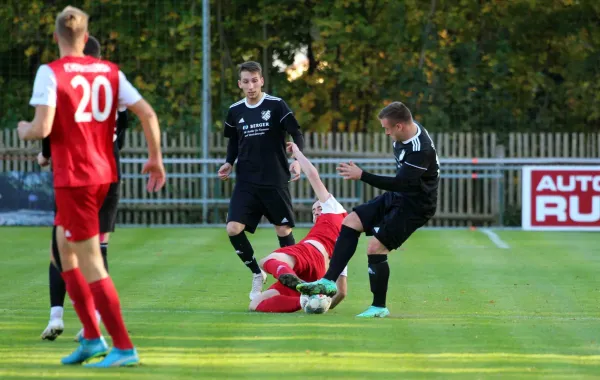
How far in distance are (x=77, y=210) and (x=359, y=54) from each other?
76.2 feet

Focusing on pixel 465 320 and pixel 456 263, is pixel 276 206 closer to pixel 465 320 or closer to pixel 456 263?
pixel 465 320

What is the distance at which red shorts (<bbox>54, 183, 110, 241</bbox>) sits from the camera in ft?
21.8

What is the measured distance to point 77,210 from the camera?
6.66 m

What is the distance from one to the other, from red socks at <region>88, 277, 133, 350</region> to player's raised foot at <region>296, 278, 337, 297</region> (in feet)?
9.14

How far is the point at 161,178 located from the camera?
6934 millimetres

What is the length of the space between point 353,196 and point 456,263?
9.24 meters

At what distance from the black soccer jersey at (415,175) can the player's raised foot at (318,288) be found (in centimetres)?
78

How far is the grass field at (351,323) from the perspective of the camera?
22.7ft

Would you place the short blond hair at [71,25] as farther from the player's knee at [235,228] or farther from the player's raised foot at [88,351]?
the player's knee at [235,228]

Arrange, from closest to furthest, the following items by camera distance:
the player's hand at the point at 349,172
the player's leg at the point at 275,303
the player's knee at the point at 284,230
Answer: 1. the player's hand at the point at 349,172
2. the player's leg at the point at 275,303
3. the player's knee at the point at 284,230

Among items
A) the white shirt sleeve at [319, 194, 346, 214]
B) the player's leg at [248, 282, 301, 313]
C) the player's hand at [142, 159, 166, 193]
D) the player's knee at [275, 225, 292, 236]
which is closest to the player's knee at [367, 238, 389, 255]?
the player's leg at [248, 282, 301, 313]

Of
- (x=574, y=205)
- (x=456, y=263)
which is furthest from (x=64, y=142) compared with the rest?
(x=574, y=205)

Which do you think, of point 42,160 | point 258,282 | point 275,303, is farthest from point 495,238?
point 42,160

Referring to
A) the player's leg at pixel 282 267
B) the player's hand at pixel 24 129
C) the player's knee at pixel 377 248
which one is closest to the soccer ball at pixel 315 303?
the player's leg at pixel 282 267
